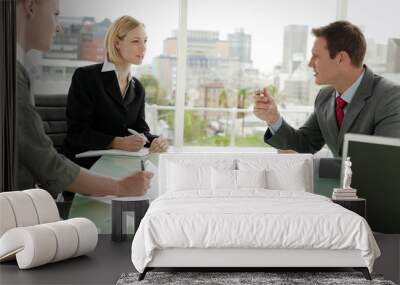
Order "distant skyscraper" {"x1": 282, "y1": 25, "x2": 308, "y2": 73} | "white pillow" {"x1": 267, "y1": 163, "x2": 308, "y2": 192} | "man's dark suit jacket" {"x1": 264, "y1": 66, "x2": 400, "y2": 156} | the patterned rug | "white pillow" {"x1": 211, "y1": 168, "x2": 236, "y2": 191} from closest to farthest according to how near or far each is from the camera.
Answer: the patterned rug < "white pillow" {"x1": 211, "y1": 168, "x2": 236, "y2": 191} < "white pillow" {"x1": 267, "y1": 163, "x2": 308, "y2": 192} < "man's dark suit jacket" {"x1": 264, "y1": 66, "x2": 400, "y2": 156} < "distant skyscraper" {"x1": 282, "y1": 25, "x2": 308, "y2": 73}

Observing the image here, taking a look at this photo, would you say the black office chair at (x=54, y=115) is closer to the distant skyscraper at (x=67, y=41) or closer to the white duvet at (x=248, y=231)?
the distant skyscraper at (x=67, y=41)

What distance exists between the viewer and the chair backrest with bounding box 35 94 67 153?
738cm

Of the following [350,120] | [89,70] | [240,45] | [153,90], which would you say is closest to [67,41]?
[89,70]

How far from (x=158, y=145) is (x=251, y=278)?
2.42m

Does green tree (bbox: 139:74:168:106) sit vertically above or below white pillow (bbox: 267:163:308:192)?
above

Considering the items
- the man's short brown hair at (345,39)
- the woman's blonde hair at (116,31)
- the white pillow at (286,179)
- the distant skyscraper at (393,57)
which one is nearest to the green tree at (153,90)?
the woman's blonde hair at (116,31)

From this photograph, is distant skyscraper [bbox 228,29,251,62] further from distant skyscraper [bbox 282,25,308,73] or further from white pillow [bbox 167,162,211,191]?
white pillow [bbox 167,162,211,191]

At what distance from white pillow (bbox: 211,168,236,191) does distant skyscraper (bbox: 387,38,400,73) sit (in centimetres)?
215

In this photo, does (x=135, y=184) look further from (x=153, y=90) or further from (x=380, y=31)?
(x=380, y=31)

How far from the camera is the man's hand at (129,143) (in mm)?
7414

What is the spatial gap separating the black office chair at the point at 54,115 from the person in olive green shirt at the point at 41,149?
0.06m

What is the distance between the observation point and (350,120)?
7.49m

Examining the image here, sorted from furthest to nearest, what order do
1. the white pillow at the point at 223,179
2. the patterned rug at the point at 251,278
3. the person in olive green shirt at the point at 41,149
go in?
1. the person in olive green shirt at the point at 41,149
2. the white pillow at the point at 223,179
3. the patterned rug at the point at 251,278

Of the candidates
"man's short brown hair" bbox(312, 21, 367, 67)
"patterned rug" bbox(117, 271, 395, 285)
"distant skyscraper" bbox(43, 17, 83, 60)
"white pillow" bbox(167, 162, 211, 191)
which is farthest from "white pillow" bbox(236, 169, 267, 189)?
"distant skyscraper" bbox(43, 17, 83, 60)
